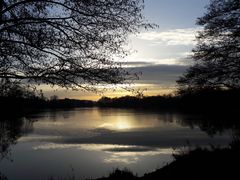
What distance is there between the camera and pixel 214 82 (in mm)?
11609

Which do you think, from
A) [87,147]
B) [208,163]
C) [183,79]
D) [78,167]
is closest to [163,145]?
[87,147]

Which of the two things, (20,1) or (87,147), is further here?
(87,147)

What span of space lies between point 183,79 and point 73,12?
18.0 ft

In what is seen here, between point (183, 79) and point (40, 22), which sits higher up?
Result: point (40, 22)

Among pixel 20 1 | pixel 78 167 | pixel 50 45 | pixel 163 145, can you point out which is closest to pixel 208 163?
pixel 50 45

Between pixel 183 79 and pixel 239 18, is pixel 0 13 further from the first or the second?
pixel 239 18

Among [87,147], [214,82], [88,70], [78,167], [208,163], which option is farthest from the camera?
[87,147]

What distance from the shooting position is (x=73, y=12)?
777 cm

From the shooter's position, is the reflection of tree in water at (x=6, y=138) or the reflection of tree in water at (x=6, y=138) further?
the reflection of tree in water at (x=6, y=138)

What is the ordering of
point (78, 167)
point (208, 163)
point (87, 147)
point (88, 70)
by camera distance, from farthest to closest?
point (87, 147) < point (78, 167) < point (208, 163) < point (88, 70)

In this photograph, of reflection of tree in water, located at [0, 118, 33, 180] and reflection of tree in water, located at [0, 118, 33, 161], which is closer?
reflection of tree in water, located at [0, 118, 33, 180]

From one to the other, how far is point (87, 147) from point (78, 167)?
965 cm

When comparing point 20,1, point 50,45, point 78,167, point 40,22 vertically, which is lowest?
point 78,167

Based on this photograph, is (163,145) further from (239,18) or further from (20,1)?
(20,1)
